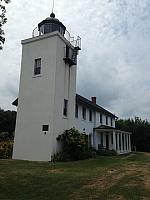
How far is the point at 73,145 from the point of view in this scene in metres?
22.5

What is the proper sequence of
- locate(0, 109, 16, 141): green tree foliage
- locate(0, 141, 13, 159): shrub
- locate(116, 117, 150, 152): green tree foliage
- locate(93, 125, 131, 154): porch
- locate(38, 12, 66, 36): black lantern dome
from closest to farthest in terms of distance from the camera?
locate(0, 141, 13, 159): shrub < locate(38, 12, 66, 36): black lantern dome < locate(93, 125, 131, 154): porch < locate(116, 117, 150, 152): green tree foliage < locate(0, 109, 16, 141): green tree foliage

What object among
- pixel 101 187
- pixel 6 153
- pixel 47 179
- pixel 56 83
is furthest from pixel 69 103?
pixel 101 187

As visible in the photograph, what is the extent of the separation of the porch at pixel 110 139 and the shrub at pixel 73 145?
1109 cm

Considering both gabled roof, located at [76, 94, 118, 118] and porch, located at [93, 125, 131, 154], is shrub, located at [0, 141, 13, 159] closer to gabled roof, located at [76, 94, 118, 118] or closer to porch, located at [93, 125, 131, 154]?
gabled roof, located at [76, 94, 118, 118]

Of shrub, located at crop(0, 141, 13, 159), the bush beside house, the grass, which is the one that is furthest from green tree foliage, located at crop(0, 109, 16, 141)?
the grass

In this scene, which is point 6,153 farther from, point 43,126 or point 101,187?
point 101,187

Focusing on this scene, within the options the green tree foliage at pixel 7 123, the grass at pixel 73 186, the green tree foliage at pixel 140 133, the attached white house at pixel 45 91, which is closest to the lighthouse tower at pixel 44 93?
the attached white house at pixel 45 91

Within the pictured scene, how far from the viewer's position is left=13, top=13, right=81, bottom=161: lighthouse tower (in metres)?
22.2

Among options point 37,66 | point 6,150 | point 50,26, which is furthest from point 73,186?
point 50,26

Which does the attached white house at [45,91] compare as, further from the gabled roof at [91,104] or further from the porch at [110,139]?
the porch at [110,139]

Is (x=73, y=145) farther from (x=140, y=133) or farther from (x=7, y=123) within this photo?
(x=7, y=123)

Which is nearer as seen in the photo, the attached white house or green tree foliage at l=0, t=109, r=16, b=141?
the attached white house

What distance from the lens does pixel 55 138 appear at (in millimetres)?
22094

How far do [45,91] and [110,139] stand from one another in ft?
58.2
